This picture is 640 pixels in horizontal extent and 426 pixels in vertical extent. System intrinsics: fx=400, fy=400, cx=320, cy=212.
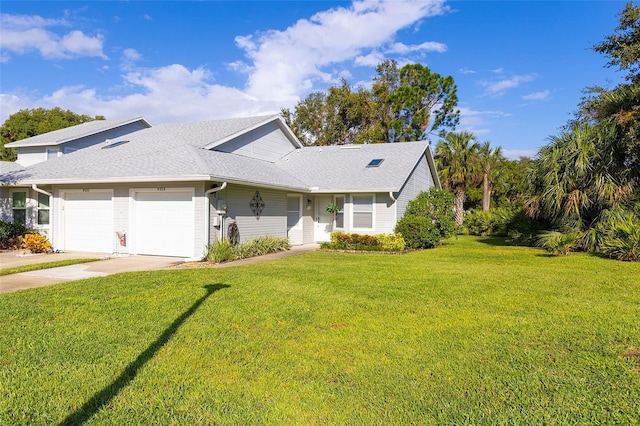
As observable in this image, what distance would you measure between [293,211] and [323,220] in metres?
1.77

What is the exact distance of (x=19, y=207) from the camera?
1661cm

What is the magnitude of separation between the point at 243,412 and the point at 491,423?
2.06 m

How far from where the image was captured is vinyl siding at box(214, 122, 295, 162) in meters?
16.8

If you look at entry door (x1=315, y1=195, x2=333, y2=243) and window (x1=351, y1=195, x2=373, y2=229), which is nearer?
window (x1=351, y1=195, x2=373, y2=229)

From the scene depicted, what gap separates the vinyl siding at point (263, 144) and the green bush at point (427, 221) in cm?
713

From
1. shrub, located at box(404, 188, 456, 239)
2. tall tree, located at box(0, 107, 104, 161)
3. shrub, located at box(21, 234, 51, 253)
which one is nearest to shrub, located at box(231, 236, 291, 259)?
shrub, located at box(404, 188, 456, 239)

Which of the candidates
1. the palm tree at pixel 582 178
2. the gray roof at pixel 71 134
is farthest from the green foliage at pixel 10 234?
the palm tree at pixel 582 178

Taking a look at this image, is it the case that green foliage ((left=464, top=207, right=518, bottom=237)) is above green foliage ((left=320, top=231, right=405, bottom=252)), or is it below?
above

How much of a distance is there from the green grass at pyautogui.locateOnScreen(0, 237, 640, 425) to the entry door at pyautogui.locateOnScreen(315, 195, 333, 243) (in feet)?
34.1

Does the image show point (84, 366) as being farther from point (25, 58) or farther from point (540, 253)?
point (25, 58)

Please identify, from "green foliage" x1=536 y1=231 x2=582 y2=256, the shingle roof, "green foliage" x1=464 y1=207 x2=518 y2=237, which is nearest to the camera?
"green foliage" x1=536 y1=231 x2=582 y2=256

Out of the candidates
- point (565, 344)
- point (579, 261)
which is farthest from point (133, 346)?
point (579, 261)

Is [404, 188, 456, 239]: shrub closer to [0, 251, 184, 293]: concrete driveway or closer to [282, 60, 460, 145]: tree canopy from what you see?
[0, 251, 184, 293]: concrete driveway

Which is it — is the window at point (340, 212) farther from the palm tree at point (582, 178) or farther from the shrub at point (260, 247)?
the palm tree at point (582, 178)
